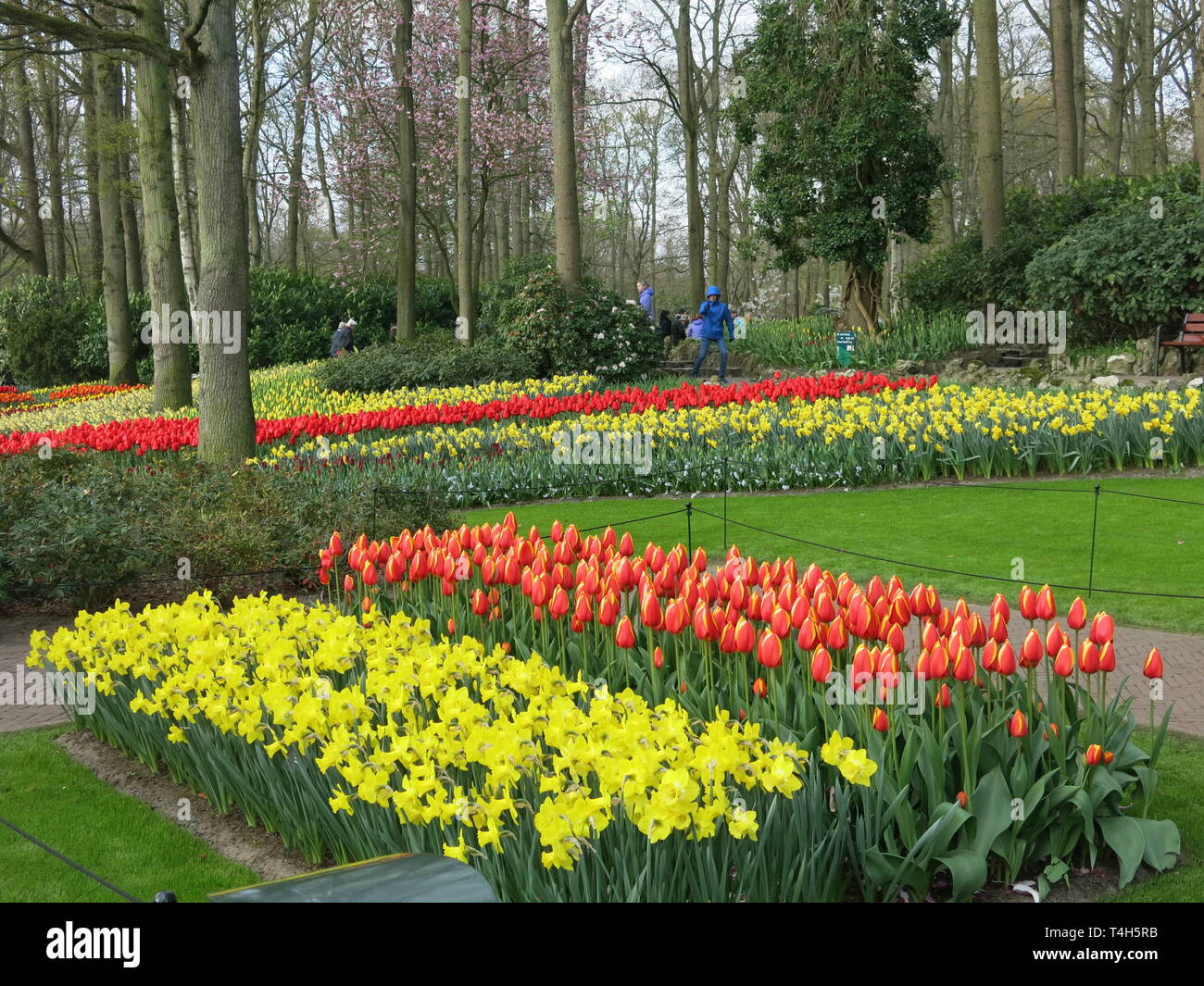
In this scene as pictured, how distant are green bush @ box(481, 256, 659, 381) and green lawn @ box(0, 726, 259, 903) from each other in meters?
→ 15.3

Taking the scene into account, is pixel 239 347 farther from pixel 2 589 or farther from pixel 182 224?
pixel 182 224

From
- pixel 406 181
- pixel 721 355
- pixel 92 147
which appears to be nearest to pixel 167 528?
pixel 92 147

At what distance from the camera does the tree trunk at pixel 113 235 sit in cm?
1926

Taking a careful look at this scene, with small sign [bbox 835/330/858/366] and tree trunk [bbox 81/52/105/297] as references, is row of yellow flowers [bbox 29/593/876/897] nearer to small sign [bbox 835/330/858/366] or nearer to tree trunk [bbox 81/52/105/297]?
tree trunk [bbox 81/52/105/297]

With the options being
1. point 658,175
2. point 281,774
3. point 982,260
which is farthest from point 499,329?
point 658,175

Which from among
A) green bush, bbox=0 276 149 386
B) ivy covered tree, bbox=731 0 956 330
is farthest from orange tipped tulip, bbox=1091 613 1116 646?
green bush, bbox=0 276 149 386

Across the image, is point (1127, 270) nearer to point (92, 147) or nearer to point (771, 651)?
point (92, 147)

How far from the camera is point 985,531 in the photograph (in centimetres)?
910

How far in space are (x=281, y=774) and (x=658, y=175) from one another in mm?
47550

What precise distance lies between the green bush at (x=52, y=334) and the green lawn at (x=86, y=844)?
26.4 metres

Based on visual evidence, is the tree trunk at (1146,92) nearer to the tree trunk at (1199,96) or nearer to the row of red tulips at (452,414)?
the tree trunk at (1199,96)

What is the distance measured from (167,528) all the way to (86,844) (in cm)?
405

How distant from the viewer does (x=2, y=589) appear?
752 centimetres

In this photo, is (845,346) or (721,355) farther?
(845,346)
